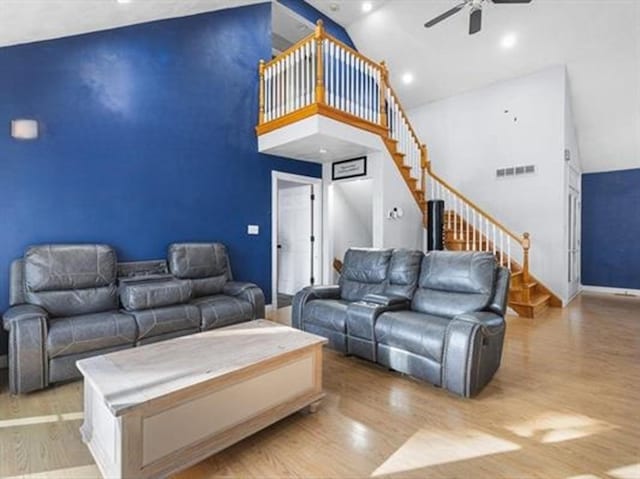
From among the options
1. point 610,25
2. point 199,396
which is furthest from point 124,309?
point 610,25

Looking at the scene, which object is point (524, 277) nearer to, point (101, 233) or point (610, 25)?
point (610, 25)

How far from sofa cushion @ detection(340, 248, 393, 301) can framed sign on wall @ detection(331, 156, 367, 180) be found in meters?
1.95

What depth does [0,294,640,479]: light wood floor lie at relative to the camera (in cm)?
179

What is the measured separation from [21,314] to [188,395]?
189 cm

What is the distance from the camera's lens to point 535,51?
18.5ft

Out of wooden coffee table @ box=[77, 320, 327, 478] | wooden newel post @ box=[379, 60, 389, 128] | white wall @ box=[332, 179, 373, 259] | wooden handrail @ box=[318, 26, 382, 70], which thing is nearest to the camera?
wooden coffee table @ box=[77, 320, 327, 478]

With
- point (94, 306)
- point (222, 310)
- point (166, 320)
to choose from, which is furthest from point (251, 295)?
point (94, 306)

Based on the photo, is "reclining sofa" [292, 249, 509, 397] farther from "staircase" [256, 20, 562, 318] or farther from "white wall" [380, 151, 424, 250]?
"staircase" [256, 20, 562, 318]

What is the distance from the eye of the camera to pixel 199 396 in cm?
174

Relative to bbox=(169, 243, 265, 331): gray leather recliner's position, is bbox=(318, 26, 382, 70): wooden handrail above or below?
above

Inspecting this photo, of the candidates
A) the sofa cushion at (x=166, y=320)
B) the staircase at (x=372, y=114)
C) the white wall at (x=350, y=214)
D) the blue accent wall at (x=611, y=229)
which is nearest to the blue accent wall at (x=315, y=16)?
the staircase at (x=372, y=114)

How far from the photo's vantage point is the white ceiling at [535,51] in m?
5.05

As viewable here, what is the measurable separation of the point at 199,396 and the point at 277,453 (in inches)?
22.5

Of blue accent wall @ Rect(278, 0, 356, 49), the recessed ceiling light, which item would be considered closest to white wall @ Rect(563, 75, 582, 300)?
the recessed ceiling light
